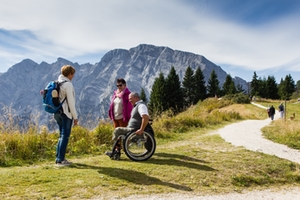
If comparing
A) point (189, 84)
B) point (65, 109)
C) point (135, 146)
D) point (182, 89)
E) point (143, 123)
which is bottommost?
point (135, 146)

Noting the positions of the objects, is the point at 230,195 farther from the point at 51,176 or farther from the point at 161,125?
the point at 161,125

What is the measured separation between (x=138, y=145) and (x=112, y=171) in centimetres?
106

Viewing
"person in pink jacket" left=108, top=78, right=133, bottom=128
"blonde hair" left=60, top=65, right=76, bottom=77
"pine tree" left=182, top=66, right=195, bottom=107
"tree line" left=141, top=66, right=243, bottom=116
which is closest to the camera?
"blonde hair" left=60, top=65, right=76, bottom=77

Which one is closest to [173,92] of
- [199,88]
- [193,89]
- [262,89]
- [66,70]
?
[193,89]

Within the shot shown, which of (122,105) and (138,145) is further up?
(122,105)

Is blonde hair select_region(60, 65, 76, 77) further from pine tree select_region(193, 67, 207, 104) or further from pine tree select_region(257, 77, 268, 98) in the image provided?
pine tree select_region(257, 77, 268, 98)

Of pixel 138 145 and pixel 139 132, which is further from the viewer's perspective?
pixel 138 145

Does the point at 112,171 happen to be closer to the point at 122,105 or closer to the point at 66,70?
the point at 122,105

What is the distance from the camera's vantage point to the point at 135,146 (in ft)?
18.9

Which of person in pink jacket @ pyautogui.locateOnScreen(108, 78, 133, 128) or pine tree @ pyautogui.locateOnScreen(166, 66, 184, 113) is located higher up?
pine tree @ pyautogui.locateOnScreen(166, 66, 184, 113)

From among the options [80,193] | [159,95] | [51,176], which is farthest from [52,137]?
[159,95]

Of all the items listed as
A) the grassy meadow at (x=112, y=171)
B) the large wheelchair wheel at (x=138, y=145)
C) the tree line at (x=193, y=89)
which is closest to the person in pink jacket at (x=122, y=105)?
the large wheelchair wheel at (x=138, y=145)

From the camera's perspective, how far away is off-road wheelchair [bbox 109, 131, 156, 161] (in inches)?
219

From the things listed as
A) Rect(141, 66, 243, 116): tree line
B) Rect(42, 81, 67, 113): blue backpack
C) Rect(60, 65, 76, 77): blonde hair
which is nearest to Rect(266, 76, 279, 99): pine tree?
Rect(141, 66, 243, 116): tree line
